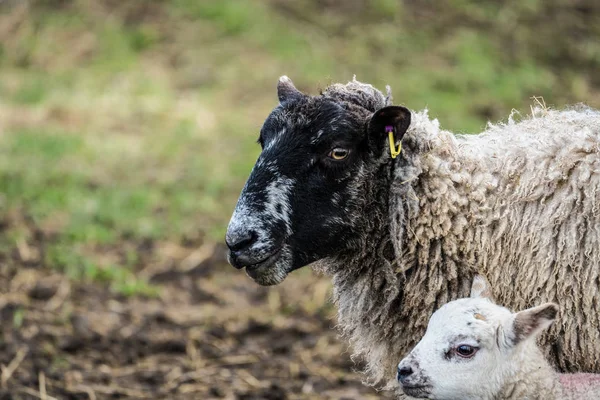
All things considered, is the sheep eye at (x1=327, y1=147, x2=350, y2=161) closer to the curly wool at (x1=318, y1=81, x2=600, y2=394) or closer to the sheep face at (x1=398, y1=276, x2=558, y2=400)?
the curly wool at (x1=318, y1=81, x2=600, y2=394)

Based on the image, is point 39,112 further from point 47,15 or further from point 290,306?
point 290,306

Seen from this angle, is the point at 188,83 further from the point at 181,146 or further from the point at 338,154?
the point at 338,154

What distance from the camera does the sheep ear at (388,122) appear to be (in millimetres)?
3983

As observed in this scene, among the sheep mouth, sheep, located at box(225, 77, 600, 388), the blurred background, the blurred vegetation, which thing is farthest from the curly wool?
the blurred vegetation

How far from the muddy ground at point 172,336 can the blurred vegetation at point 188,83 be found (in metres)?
0.37

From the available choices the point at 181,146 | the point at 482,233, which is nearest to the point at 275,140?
the point at 482,233

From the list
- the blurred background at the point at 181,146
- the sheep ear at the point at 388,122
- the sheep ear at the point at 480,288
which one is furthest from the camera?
the blurred background at the point at 181,146

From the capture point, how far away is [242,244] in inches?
155

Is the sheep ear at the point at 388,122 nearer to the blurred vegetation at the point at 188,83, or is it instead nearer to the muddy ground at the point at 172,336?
the muddy ground at the point at 172,336

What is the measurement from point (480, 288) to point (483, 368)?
370mm

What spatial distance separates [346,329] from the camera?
4.52 metres

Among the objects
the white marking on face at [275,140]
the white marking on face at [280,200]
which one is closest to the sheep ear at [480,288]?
the white marking on face at [280,200]

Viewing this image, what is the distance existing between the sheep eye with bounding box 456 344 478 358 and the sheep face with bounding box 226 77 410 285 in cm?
80

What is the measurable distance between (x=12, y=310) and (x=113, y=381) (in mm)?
1330
